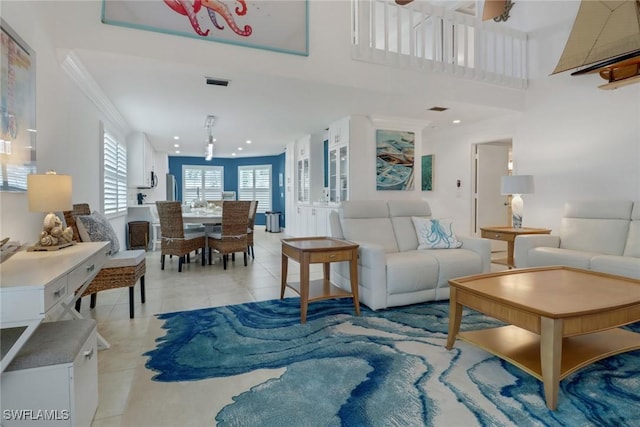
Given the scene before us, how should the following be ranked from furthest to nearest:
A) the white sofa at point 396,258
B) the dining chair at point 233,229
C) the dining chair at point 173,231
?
1. the dining chair at point 233,229
2. the dining chair at point 173,231
3. the white sofa at point 396,258

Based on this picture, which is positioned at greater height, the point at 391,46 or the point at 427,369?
the point at 391,46

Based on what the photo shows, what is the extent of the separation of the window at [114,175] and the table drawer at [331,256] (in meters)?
3.68

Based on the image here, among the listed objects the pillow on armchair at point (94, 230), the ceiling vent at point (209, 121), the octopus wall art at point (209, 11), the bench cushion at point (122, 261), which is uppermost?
the octopus wall art at point (209, 11)

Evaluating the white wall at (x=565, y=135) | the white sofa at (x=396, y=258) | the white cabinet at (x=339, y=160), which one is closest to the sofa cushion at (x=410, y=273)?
the white sofa at (x=396, y=258)

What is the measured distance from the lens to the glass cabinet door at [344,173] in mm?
5734

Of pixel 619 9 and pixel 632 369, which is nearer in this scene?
pixel 632 369

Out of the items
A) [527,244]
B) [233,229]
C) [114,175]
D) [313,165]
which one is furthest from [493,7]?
[114,175]

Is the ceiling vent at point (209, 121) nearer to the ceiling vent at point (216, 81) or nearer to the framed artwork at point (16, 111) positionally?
the ceiling vent at point (216, 81)

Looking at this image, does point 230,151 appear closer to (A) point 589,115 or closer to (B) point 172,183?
(B) point 172,183

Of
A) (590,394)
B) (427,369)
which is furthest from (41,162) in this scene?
(590,394)

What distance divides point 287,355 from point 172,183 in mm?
8989

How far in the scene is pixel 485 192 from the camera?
20.6 feet

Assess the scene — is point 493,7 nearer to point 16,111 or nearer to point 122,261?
point 16,111

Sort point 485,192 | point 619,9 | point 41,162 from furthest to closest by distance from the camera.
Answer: point 485,192
point 619,9
point 41,162
